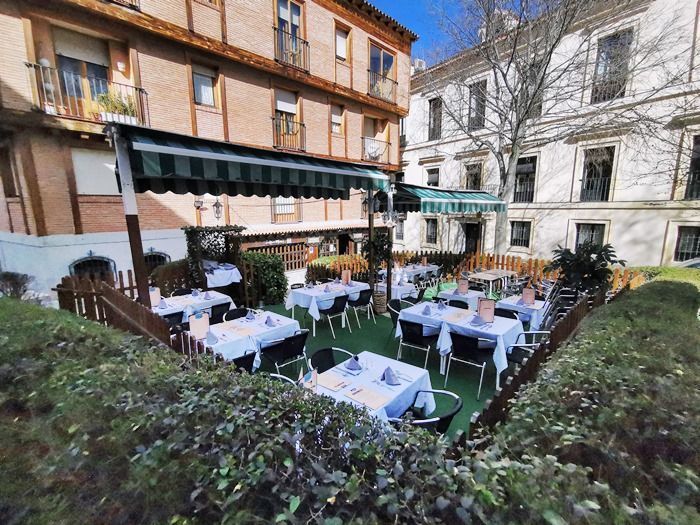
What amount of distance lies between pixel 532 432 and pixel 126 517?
1726 millimetres

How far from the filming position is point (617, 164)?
13.3 m

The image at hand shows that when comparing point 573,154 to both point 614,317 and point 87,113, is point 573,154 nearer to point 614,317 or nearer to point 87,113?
point 614,317

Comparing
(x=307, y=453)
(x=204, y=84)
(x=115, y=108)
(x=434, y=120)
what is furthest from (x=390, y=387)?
(x=434, y=120)

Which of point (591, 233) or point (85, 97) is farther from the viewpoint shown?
point (591, 233)

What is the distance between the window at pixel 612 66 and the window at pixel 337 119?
10021mm

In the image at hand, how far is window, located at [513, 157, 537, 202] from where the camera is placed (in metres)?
16.1

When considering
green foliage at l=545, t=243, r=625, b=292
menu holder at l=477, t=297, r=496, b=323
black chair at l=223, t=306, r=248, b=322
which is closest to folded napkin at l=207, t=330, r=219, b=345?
black chair at l=223, t=306, r=248, b=322

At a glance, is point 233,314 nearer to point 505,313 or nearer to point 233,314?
point 233,314

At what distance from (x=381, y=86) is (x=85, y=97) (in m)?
12.7

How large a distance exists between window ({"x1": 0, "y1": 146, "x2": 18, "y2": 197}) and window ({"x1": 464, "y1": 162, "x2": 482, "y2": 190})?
769 inches

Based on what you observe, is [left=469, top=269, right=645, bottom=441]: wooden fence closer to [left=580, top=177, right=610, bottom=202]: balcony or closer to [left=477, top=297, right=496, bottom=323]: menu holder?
[left=477, top=297, right=496, bottom=323]: menu holder

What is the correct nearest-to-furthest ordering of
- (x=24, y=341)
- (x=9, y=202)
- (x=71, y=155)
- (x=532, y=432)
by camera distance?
(x=532, y=432) < (x=24, y=341) < (x=71, y=155) < (x=9, y=202)

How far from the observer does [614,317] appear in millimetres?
3223

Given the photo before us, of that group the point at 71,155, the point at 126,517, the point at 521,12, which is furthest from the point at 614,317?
the point at 71,155
